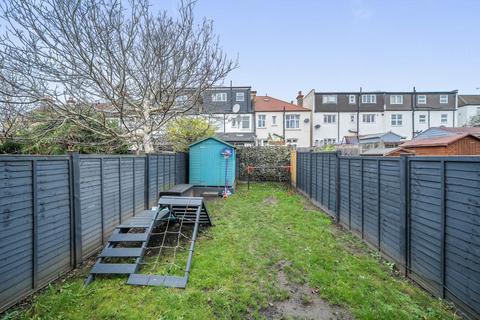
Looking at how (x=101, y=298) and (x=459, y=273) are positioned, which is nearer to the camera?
(x=459, y=273)

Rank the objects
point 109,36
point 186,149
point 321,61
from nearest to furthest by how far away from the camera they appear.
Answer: point 109,36
point 186,149
point 321,61

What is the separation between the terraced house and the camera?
27.3 m

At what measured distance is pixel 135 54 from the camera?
7219 mm

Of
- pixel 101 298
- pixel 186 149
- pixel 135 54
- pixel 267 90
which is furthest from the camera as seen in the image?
pixel 267 90

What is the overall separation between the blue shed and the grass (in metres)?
5.54

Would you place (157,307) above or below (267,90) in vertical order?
below

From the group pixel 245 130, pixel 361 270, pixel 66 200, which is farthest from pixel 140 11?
pixel 245 130

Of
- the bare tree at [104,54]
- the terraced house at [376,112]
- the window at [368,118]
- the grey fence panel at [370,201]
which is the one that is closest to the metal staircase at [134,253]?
the grey fence panel at [370,201]

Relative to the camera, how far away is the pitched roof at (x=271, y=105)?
26188 mm

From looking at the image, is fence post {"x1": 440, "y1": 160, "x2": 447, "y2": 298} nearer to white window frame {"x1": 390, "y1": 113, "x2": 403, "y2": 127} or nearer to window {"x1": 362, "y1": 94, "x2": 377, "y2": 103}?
window {"x1": 362, "y1": 94, "x2": 377, "y2": 103}

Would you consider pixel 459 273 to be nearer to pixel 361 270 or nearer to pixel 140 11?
pixel 361 270

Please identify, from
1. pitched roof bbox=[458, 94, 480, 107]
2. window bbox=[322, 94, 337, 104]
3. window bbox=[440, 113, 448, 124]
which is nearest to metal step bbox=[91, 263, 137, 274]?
window bbox=[322, 94, 337, 104]

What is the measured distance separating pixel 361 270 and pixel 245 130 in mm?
23058

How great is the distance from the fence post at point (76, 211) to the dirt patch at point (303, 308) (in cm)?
305
